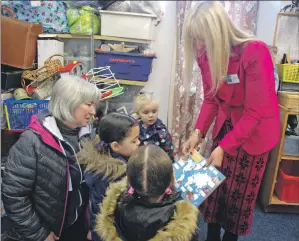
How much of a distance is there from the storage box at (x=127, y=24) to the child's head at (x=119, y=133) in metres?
1.48

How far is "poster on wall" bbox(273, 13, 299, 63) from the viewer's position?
2658 millimetres

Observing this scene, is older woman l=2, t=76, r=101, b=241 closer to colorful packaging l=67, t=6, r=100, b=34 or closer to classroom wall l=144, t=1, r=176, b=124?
colorful packaging l=67, t=6, r=100, b=34

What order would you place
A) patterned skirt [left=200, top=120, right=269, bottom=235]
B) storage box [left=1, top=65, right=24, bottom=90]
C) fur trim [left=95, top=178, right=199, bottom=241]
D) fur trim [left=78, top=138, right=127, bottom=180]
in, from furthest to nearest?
storage box [left=1, top=65, right=24, bottom=90] < patterned skirt [left=200, top=120, right=269, bottom=235] < fur trim [left=78, top=138, right=127, bottom=180] < fur trim [left=95, top=178, right=199, bottom=241]

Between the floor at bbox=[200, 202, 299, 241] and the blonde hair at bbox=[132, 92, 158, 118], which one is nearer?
the floor at bbox=[200, 202, 299, 241]

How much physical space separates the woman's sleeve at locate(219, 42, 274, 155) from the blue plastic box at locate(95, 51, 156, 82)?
137 centimetres

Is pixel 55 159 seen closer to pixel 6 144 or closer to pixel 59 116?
pixel 59 116

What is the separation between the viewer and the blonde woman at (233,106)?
4.52ft

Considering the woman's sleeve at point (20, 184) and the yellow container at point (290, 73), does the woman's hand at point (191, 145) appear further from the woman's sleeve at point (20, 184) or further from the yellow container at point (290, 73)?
the yellow container at point (290, 73)

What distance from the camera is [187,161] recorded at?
1584mm

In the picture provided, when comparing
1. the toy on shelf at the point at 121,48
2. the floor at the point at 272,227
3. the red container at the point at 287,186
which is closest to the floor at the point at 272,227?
the floor at the point at 272,227

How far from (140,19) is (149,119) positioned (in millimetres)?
911

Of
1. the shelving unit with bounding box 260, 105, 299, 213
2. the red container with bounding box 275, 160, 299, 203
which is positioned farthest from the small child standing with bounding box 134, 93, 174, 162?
the red container with bounding box 275, 160, 299, 203

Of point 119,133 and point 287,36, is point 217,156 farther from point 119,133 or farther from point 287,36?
point 287,36

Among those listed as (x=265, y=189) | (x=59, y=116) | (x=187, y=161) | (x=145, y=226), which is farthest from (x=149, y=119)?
(x=145, y=226)
